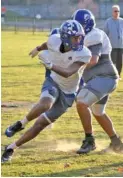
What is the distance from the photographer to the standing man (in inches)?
573

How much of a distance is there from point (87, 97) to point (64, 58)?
27.3 inches

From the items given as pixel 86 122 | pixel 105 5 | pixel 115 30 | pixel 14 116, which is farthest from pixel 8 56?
pixel 105 5

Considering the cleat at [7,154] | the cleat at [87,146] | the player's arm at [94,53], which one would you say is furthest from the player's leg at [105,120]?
the cleat at [7,154]

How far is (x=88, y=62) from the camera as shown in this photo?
293 inches

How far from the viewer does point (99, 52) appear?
7750 millimetres

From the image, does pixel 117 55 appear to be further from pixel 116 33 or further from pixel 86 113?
pixel 86 113

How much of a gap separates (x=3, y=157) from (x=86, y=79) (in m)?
1.58

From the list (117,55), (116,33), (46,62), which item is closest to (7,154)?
(46,62)

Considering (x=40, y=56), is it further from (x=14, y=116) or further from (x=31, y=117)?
(x=14, y=116)

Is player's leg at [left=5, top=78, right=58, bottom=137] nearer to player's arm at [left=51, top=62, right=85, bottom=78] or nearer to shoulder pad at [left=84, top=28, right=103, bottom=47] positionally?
player's arm at [left=51, top=62, right=85, bottom=78]

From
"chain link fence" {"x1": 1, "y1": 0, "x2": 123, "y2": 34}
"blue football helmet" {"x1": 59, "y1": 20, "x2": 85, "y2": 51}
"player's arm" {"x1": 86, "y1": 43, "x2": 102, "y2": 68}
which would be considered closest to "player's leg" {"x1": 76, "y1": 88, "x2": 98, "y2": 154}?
"player's arm" {"x1": 86, "y1": 43, "x2": 102, "y2": 68}

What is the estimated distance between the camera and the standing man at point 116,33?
1455 centimetres

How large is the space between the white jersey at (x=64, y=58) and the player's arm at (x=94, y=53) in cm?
16

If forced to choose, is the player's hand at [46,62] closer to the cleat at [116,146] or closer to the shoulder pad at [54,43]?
the shoulder pad at [54,43]
